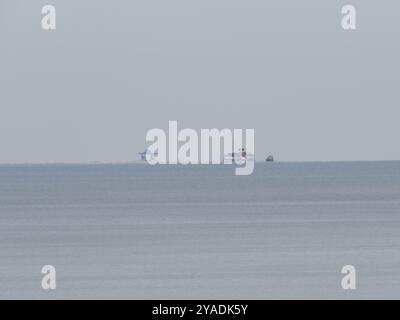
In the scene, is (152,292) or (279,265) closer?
(152,292)

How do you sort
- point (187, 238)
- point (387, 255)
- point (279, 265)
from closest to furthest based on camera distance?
point (279, 265) → point (387, 255) → point (187, 238)

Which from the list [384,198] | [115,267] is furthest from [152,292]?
[384,198]

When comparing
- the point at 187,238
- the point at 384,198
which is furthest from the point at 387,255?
the point at 384,198

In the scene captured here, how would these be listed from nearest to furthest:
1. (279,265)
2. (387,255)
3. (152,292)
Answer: (152,292), (279,265), (387,255)

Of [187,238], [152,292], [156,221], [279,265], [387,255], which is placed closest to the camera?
[152,292]

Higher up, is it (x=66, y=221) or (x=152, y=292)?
(x=66, y=221)

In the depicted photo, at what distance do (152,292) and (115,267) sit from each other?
857 centimetres

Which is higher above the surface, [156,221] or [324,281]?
[156,221]

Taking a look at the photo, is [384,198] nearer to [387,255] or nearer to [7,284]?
[387,255]

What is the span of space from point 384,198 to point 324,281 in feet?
209

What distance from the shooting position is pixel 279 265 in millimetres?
45250

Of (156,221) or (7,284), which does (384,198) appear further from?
(7,284)
